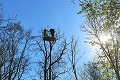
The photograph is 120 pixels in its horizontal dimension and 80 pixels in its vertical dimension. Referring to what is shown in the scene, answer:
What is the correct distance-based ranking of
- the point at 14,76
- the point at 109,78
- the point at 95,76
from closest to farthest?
the point at 14,76, the point at 109,78, the point at 95,76

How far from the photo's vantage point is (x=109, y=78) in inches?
854

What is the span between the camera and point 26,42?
2148 cm

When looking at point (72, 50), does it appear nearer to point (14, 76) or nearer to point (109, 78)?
point (109, 78)

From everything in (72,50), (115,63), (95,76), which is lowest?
(95,76)

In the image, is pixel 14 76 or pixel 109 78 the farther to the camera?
pixel 109 78

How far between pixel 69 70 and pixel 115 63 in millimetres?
6674

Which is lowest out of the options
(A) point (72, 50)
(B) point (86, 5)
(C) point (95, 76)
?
(C) point (95, 76)

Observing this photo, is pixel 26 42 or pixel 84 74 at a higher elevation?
pixel 26 42

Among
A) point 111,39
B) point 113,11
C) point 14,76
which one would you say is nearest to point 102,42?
point 111,39

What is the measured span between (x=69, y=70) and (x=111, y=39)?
6968mm

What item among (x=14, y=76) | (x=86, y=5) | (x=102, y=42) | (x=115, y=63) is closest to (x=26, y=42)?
(x=14, y=76)

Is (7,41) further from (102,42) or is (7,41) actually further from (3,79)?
(102,42)

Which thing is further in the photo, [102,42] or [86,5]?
[102,42]

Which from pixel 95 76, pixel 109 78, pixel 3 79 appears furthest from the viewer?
pixel 95 76
